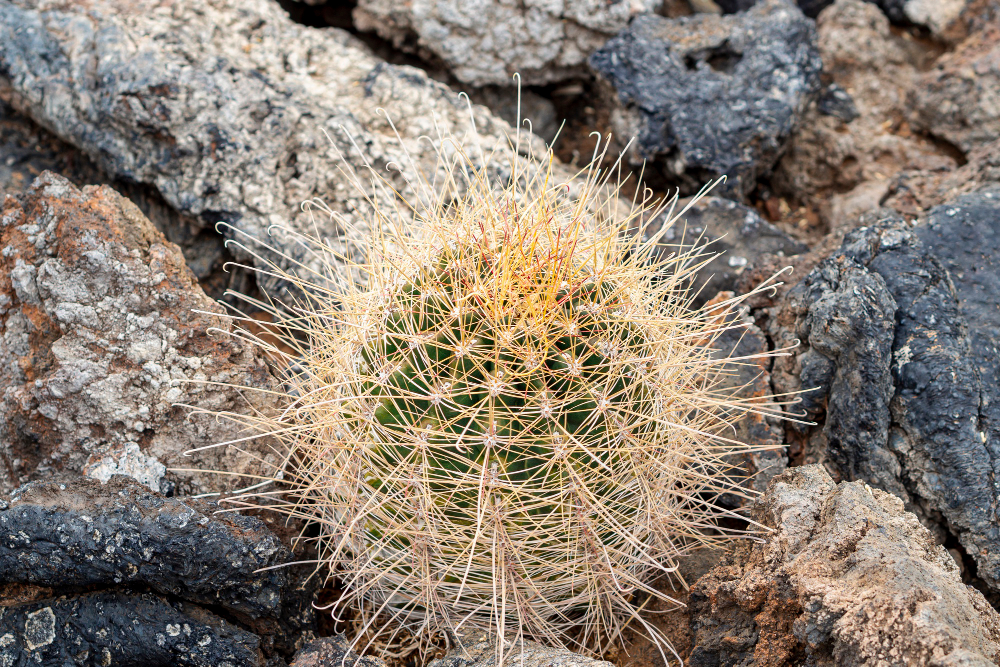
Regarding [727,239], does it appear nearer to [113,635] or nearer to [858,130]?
[858,130]

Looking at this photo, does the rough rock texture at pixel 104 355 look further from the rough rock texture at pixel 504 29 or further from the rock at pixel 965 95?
the rock at pixel 965 95

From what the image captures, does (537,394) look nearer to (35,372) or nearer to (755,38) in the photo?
(35,372)

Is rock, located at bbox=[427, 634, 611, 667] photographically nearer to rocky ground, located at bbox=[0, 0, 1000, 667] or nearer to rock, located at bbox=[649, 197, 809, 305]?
rocky ground, located at bbox=[0, 0, 1000, 667]

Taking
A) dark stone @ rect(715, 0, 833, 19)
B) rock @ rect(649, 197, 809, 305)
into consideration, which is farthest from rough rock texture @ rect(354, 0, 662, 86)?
rock @ rect(649, 197, 809, 305)

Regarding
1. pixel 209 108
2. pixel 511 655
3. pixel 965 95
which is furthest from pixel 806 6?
pixel 511 655

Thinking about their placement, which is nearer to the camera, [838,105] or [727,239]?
[727,239]

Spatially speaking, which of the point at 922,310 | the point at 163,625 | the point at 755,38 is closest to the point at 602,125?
the point at 755,38
